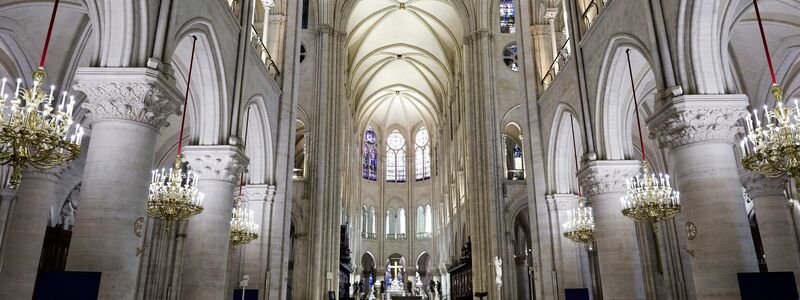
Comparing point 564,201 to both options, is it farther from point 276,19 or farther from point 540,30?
point 276,19

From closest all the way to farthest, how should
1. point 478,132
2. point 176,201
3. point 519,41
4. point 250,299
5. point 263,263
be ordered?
point 176,201 < point 250,299 < point 263,263 < point 519,41 < point 478,132

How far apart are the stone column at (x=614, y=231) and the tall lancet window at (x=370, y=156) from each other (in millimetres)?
35858

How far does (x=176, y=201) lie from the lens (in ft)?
30.4

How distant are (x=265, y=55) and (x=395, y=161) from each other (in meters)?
34.1

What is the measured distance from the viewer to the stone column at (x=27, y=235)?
1155cm

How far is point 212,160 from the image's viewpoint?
36.4 feet

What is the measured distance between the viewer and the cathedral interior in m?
7.45

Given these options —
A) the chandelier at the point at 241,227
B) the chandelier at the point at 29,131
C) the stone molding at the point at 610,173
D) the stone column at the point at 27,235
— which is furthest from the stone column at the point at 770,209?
the stone column at the point at 27,235

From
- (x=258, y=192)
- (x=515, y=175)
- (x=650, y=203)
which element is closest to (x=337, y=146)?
(x=515, y=175)

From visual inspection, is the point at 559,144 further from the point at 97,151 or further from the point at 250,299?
the point at 97,151

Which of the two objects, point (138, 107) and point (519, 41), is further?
point (519, 41)

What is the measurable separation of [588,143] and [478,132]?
1291cm

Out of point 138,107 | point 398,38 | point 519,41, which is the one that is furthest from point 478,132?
point 138,107

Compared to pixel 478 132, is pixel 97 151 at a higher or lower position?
lower
